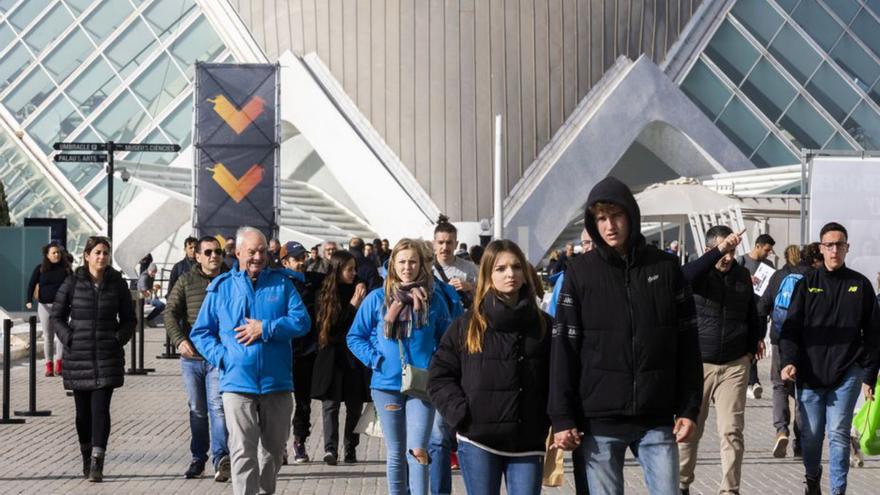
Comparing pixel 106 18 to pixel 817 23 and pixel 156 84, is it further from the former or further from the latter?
pixel 817 23

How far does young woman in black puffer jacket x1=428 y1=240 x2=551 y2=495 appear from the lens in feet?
20.7

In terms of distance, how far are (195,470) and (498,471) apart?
4.49 metres

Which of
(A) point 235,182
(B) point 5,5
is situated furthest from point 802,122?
(A) point 235,182

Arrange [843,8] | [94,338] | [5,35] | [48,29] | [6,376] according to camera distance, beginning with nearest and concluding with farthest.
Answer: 1. [94,338]
2. [6,376]
3. [843,8]
4. [5,35]
5. [48,29]

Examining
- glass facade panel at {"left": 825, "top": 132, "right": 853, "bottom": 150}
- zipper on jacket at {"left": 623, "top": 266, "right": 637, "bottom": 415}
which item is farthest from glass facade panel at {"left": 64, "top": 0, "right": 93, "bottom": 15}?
zipper on jacket at {"left": 623, "top": 266, "right": 637, "bottom": 415}

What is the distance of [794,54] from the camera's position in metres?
40.0

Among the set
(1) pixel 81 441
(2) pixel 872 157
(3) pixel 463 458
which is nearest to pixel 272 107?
(2) pixel 872 157

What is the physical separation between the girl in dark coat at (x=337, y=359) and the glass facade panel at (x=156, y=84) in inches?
1177

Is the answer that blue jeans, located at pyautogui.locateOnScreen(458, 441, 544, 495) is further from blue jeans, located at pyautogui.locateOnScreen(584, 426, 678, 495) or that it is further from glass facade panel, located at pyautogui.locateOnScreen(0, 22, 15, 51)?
glass facade panel, located at pyautogui.locateOnScreen(0, 22, 15, 51)

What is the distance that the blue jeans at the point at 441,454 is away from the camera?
8.00 m

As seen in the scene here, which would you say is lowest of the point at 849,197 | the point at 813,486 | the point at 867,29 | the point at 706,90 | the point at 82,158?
the point at 813,486

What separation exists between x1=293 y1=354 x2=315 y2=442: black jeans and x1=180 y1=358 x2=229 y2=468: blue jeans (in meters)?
0.74

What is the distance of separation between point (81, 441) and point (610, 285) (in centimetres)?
540

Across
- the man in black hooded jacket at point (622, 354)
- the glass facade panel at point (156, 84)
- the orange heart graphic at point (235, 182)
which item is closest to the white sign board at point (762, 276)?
the man in black hooded jacket at point (622, 354)
